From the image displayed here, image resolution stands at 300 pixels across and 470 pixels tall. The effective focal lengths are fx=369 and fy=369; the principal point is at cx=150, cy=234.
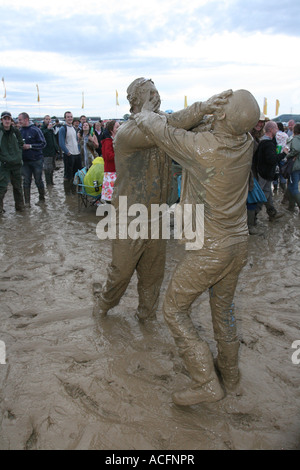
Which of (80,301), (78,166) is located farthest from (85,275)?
(78,166)

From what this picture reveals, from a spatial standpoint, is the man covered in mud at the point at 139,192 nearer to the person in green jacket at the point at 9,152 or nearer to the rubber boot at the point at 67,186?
the person in green jacket at the point at 9,152

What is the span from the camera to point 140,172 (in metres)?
3.08

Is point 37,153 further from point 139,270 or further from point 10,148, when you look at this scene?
point 139,270

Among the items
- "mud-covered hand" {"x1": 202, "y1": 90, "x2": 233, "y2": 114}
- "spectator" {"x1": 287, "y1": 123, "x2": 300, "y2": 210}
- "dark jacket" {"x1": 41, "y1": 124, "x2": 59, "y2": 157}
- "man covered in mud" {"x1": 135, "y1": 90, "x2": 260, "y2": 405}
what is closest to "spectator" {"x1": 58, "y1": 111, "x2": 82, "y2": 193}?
"dark jacket" {"x1": 41, "y1": 124, "x2": 59, "y2": 157}

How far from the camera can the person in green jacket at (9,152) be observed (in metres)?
7.36

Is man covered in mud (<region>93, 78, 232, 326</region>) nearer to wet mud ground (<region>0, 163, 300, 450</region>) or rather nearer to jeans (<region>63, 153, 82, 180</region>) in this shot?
wet mud ground (<region>0, 163, 300, 450</region>)

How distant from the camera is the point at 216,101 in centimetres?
211

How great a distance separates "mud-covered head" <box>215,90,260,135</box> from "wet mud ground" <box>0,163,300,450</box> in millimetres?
1881

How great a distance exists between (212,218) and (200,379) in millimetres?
1042

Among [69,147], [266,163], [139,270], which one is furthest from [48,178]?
[139,270]

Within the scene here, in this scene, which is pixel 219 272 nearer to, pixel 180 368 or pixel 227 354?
pixel 227 354

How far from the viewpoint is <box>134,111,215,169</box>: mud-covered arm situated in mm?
2137

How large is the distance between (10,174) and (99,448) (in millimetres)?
6655

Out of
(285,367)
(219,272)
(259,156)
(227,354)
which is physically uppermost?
Result: (259,156)
